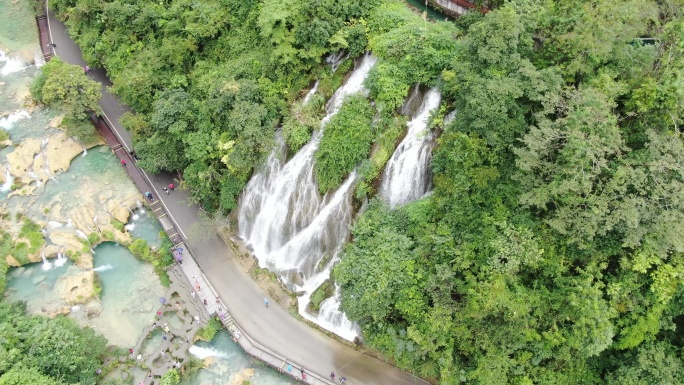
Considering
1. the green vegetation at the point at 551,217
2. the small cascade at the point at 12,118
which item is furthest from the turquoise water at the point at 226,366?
the small cascade at the point at 12,118

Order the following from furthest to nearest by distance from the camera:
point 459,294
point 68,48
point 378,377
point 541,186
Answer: point 68,48 → point 378,377 → point 459,294 → point 541,186

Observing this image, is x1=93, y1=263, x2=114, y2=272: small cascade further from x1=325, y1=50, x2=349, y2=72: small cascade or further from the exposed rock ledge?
x1=325, y1=50, x2=349, y2=72: small cascade

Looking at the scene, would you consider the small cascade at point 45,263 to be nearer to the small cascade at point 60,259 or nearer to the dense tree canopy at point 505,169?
the small cascade at point 60,259

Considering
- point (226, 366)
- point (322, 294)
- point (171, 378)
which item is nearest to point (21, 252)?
point (171, 378)

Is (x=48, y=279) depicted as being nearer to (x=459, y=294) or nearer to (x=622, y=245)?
(x=459, y=294)

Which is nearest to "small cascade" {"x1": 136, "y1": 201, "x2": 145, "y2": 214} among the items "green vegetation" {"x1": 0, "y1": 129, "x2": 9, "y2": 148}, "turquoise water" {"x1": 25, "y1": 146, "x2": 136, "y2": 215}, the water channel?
the water channel

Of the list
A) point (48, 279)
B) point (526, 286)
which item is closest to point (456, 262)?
point (526, 286)
